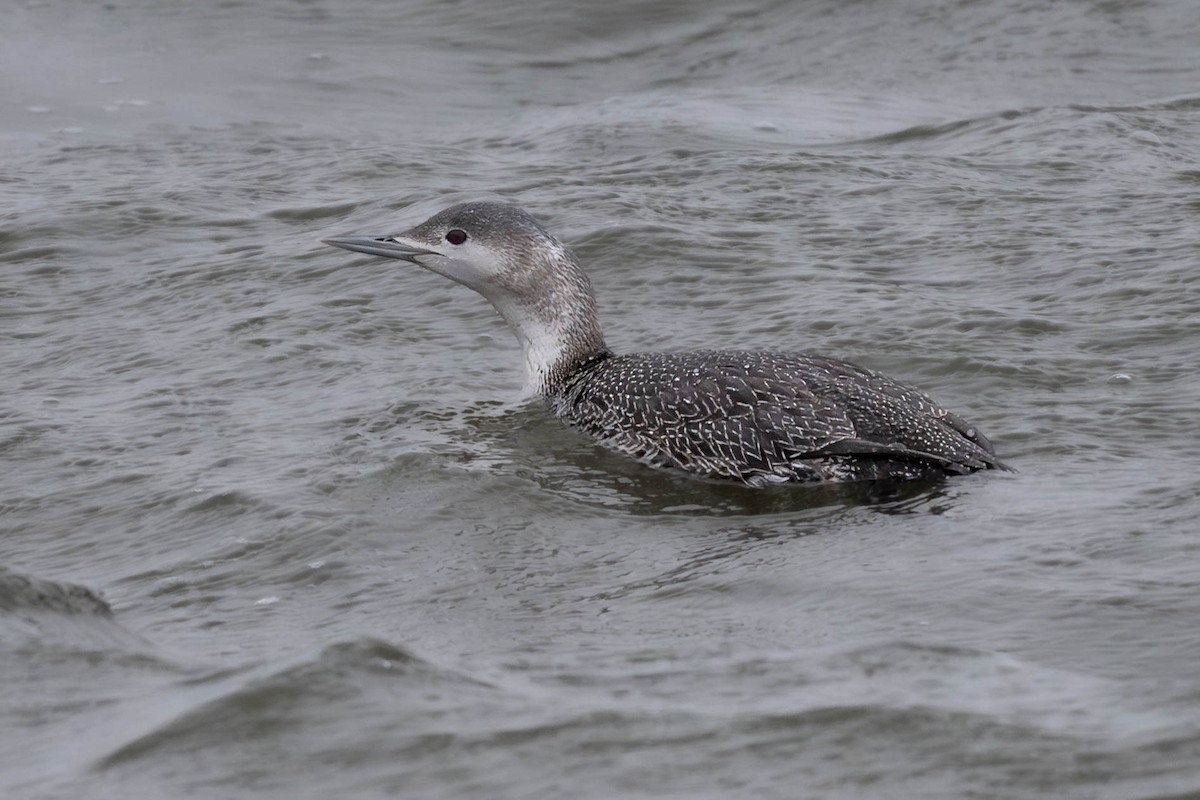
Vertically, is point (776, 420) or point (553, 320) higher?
point (553, 320)

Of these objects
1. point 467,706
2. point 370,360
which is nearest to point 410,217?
point 370,360

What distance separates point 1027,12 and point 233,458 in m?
7.85

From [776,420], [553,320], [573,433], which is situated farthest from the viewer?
[553,320]

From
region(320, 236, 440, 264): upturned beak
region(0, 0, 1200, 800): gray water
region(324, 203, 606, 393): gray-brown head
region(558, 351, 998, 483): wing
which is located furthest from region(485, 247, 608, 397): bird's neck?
region(558, 351, 998, 483): wing

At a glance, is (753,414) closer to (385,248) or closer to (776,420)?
(776,420)

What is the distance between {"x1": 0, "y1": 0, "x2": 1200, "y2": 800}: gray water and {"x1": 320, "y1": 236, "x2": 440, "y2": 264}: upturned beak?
52 cm

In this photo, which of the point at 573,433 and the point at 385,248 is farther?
the point at 385,248

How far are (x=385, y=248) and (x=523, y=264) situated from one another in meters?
0.58

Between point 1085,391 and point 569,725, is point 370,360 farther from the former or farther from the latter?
point 569,725

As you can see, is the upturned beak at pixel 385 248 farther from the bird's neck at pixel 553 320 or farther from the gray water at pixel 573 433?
the gray water at pixel 573 433

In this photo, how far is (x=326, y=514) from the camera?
5.91 metres

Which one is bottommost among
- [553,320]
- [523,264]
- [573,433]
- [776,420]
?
[573,433]

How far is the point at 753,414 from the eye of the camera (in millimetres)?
6121

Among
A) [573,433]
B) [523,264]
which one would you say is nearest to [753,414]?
[573,433]
